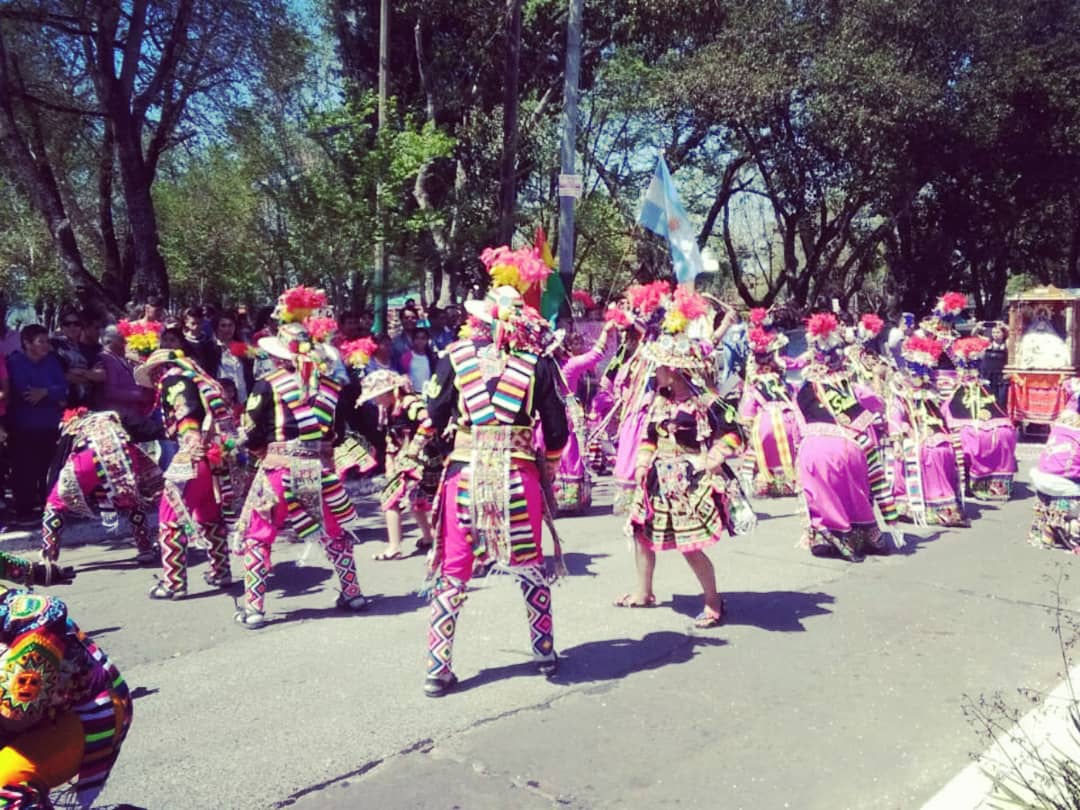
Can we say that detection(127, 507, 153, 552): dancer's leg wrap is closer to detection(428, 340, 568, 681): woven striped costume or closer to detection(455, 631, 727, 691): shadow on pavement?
detection(428, 340, 568, 681): woven striped costume

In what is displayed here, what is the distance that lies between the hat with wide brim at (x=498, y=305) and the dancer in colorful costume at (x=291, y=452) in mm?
1408

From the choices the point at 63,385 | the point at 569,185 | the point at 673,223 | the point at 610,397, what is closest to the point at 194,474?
the point at 63,385

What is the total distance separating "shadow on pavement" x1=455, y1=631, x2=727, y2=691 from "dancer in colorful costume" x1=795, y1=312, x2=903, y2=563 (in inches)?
89.2

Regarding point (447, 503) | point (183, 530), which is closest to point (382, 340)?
point (183, 530)

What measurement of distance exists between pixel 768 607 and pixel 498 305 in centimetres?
279

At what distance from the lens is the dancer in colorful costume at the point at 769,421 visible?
998 cm

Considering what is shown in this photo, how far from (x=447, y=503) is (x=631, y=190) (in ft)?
66.0

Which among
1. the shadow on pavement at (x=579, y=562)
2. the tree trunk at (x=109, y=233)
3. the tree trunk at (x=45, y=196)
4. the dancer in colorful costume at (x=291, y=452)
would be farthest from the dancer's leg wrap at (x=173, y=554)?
the tree trunk at (x=109, y=233)

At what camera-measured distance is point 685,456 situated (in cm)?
558

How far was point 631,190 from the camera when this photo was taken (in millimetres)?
23812

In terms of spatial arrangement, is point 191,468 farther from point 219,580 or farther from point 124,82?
point 124,82

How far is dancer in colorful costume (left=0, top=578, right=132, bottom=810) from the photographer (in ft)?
8.63

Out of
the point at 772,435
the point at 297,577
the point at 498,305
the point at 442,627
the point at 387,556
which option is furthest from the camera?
the point at 772,435

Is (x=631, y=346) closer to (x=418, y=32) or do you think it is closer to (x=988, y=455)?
(x=988, y=455)
